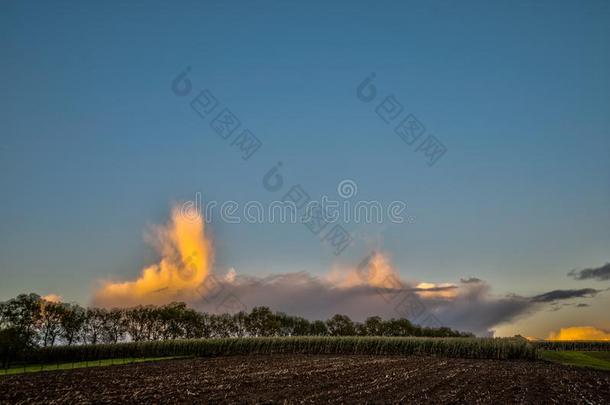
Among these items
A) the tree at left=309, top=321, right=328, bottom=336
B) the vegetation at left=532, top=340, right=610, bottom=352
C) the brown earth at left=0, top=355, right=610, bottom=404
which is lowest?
the brown earth at left=0, top=355, right=610, bottom=404

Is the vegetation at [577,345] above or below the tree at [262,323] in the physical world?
below

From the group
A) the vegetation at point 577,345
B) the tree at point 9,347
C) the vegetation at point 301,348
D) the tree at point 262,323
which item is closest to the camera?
the vegetation at point 301,348

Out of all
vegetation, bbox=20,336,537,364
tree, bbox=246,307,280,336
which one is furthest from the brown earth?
tree, bbox=246,307,280,336

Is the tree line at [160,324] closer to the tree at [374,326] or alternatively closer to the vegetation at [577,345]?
the tree at [374,326]

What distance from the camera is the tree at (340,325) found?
5148 inches

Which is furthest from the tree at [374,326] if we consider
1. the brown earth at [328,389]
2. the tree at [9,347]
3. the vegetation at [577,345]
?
the brown earth at [328,389]

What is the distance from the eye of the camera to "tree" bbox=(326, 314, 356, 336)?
429ft

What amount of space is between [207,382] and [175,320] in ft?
304

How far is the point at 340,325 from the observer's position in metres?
132

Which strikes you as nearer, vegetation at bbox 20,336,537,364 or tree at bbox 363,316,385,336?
vegetation at bbox 20,336,537,364

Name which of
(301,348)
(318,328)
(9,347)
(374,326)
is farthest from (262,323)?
(9,347)

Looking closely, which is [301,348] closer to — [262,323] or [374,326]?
[262,323]

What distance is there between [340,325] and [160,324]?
1787 inches

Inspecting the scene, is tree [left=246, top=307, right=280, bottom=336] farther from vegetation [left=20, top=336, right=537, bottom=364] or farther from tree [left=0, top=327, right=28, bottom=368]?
tree [left=0, top=327, right=28, bottom=368]
